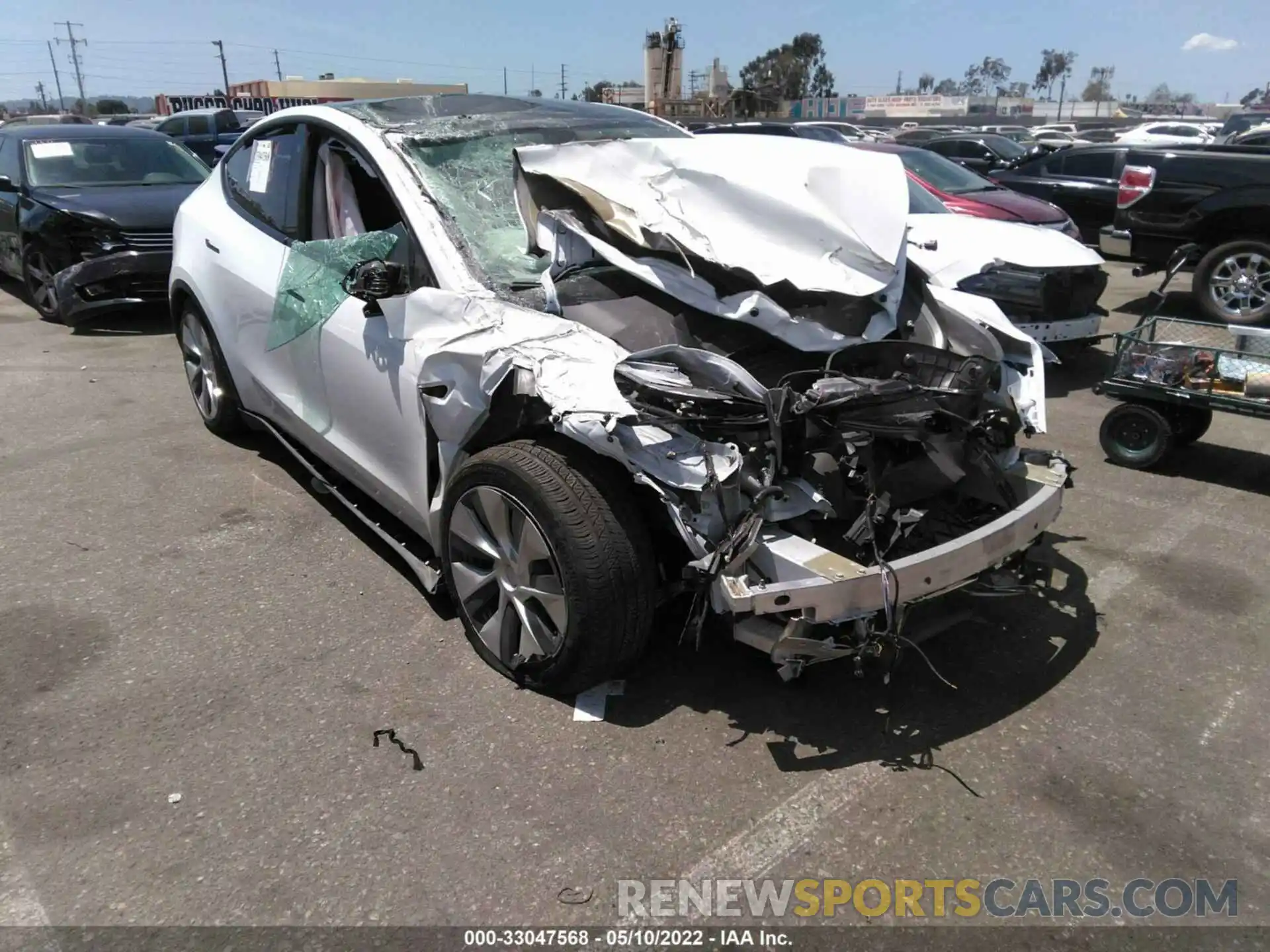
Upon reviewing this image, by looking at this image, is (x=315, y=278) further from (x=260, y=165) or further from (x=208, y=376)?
(x=208, y=376)

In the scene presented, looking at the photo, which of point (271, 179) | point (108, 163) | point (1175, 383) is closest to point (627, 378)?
point (271, 179)

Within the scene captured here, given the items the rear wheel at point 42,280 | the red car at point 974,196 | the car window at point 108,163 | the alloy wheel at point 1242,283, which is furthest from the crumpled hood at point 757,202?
the car window at point 108,163

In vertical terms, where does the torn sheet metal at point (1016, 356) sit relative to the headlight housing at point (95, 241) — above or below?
above

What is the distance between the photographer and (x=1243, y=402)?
4559 mm

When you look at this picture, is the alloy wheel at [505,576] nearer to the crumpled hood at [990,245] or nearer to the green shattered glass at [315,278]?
the green shattered glass at [315,278]

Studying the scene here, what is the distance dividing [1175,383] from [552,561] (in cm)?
379

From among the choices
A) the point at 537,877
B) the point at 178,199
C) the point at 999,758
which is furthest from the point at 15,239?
the point at 999,758

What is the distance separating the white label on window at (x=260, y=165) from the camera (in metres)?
4.31

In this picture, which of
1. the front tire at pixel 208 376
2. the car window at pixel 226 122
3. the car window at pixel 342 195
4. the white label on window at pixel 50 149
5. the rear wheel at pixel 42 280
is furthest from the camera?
the car window at pixel 226 122

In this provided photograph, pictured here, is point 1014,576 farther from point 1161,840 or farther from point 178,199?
point 178,199

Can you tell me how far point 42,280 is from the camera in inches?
330

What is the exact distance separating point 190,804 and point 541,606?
1134 millimetres

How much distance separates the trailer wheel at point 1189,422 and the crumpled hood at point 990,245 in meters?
1.50

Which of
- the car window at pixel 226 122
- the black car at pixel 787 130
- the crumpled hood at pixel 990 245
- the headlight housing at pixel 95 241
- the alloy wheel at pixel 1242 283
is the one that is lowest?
the alloy wheel at pixel 1242 283
